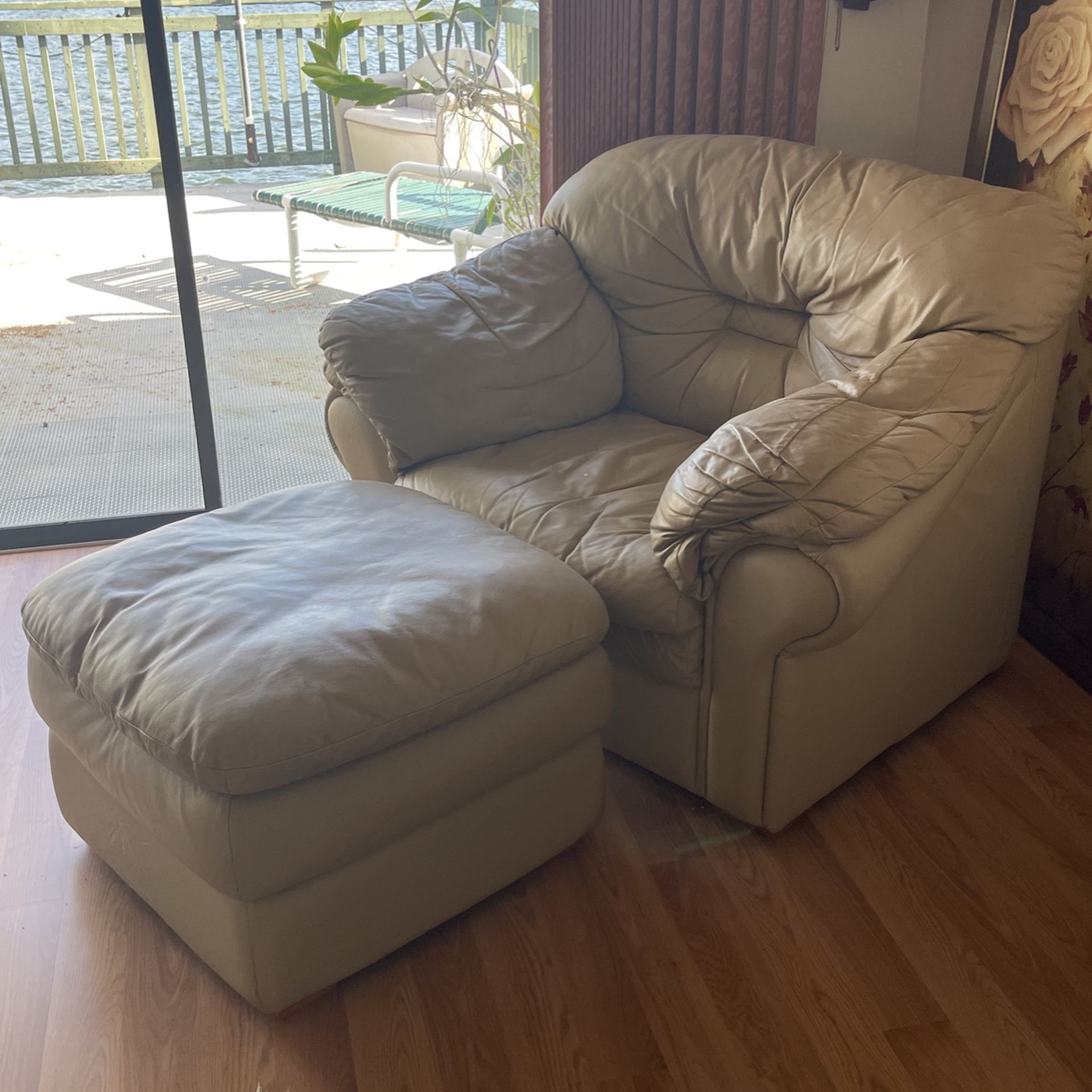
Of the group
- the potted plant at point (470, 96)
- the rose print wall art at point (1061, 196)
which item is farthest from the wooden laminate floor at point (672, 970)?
the potted plant at point (470, 96)

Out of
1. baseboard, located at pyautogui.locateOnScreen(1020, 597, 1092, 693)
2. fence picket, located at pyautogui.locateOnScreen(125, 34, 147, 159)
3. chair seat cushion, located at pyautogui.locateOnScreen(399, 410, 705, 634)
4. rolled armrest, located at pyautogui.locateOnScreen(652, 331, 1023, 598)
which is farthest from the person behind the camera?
fence picket, located at pyautogui.locateOnScreen(125, 34, 147, 159)

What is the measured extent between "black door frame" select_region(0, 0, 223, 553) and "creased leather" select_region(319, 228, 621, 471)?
0.73m

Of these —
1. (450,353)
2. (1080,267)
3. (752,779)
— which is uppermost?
(1080,267)

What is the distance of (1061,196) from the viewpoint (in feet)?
6.85

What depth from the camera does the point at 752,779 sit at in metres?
1.70

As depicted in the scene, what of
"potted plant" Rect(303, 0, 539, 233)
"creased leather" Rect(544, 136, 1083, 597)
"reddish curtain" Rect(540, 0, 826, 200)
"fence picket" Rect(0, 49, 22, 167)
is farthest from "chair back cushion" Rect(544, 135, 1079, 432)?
"fence picket" Rect(0, 49, 22, 167)

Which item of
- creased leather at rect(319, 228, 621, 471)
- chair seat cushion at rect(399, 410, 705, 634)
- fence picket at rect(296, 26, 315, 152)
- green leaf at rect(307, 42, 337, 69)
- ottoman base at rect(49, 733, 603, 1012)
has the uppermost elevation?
green leaf at rect(307, 42, 337, 69)

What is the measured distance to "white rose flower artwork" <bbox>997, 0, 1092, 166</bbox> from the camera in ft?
6.54

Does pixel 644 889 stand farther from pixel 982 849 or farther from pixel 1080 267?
pixel 1080 267

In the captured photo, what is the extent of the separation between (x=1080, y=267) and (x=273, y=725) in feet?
4.71

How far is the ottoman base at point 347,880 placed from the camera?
54.3 inches

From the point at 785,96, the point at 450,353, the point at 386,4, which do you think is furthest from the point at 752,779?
the point at 386,4

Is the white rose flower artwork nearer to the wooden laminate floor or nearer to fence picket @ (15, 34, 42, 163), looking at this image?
the wooden laminate floor

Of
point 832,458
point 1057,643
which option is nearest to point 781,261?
point 832,458
